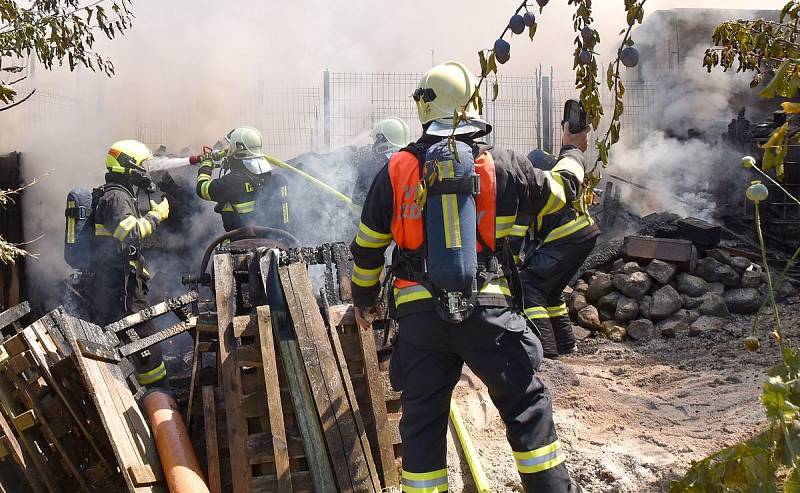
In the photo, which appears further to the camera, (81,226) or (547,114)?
(547,114)

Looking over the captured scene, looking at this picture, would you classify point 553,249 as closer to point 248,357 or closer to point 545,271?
point 545,271

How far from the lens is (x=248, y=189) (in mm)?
7727

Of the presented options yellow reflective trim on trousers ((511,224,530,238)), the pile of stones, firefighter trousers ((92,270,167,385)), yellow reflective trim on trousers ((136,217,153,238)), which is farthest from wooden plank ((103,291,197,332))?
the pile of stones

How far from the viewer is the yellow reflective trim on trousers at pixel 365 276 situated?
379cm

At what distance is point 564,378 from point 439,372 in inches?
81.0

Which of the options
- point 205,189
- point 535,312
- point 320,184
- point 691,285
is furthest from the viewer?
point 320,184

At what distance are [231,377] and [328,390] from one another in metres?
0.53

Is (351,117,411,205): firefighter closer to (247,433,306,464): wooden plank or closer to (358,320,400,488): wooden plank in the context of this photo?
(358,320,400,488): wooden plank

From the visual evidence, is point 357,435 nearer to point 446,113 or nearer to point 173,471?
point 173,471

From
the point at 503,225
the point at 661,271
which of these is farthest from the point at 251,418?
the point at 661,271

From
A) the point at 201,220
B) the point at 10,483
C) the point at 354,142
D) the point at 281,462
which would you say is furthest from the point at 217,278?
the point at 354,142

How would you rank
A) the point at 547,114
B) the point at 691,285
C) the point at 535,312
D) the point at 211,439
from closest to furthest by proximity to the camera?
the point at 211,439
the point at 535,312
the point at 691,285
the point at 547,114

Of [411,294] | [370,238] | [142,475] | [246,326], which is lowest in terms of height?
[142,475]

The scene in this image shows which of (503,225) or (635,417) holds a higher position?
(503,225)
